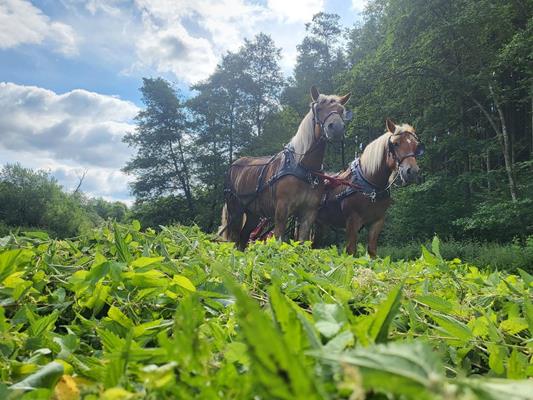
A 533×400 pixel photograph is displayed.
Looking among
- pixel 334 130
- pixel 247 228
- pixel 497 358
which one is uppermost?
pixel 334 130

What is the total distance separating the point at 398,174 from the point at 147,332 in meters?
5.52

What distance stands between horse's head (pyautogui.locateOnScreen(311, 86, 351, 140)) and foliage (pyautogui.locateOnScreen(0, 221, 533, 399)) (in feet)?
13.5

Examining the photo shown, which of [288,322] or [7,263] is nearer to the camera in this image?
[288,322]

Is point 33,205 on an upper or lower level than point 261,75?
lower

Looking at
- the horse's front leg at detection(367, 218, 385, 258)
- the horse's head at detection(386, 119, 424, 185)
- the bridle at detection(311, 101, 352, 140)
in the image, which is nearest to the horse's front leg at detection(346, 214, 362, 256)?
the horse's front leg at detection(367, 218, 385, 258)

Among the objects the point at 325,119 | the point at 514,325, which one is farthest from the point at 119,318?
the point at 325,119

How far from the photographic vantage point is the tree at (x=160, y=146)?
1282 inches

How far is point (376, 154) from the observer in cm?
594

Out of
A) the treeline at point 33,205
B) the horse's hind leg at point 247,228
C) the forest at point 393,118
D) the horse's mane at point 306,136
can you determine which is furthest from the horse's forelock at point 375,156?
the treeline at point 33,205

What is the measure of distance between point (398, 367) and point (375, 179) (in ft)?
19.5

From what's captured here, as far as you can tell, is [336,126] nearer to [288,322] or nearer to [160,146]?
[288,322]

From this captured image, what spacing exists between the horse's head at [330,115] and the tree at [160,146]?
87.9 ft

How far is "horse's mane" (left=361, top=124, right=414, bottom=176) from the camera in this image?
19.3 feet

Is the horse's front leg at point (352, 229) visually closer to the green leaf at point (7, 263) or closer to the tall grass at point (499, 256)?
the tall grass at point (499, 256)
